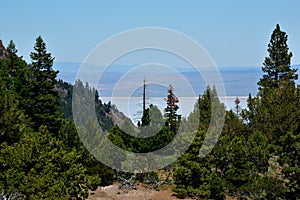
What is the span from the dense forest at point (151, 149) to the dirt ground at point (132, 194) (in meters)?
0.51

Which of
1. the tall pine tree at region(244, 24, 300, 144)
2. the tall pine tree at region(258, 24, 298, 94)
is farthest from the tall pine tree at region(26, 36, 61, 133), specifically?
the tall pine tree at region(258, 24, 298, 94)

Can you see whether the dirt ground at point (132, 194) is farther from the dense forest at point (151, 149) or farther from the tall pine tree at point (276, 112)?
the tall pine tree at point (276, 112)

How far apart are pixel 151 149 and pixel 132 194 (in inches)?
116

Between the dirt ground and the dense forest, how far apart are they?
507 mm

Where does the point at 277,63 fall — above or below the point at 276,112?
above

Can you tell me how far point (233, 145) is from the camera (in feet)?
78.1

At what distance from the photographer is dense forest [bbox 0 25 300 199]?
15.4 meters

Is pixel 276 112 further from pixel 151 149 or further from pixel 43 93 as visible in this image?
pixel 43 93

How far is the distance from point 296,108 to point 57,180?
15133mm

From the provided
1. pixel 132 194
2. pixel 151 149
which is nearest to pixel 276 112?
pixel 151 149

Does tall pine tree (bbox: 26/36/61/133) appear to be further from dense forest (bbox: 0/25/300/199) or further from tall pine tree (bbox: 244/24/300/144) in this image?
tall pine tree (bbox: 244/24/300/144)

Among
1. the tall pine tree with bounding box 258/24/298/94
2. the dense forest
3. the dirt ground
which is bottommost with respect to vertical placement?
the dirt ground

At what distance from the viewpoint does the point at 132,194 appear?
24.5 meters

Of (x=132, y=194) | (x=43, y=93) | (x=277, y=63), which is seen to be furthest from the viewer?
(x=277, y=63)
